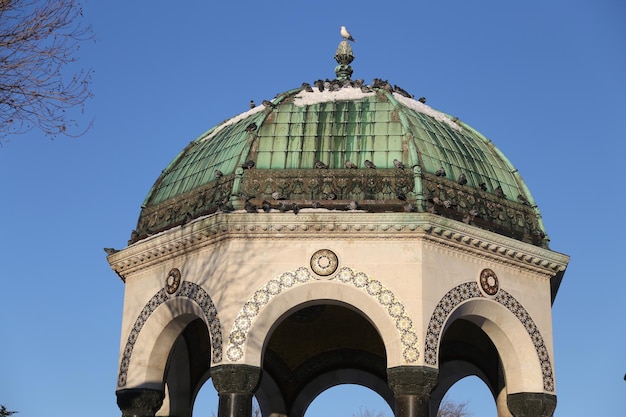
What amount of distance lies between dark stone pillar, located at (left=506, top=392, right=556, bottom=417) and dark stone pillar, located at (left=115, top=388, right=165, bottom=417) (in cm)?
727

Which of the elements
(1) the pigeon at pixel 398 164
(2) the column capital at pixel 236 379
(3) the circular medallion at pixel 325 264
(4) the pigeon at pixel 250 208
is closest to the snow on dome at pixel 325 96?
(1) the pigeon at pixel 398 164

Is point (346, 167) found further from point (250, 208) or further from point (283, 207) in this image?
point (250, 208)

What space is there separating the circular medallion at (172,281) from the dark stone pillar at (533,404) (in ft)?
23.4

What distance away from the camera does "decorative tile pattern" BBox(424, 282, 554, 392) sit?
70.8 feet

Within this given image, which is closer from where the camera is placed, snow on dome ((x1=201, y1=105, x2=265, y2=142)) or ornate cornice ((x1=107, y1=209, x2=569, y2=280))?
ornate cornice ((x1=107, y1=209, x2=569, y2=280))

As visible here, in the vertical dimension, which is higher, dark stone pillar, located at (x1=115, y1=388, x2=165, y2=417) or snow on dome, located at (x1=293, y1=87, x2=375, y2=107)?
snow on dome, located at (x1=293, y1=87, x2=375, y2=107)

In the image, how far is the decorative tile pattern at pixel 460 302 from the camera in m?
21.6

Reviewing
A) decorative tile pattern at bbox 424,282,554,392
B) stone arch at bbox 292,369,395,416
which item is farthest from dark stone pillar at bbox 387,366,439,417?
stone arch at bbox 292,369,395,416

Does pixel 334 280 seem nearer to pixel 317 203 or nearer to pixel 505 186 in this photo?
pixel 317 203

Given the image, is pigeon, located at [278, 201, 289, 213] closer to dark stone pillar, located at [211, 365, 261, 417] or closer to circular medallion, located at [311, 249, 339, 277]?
circular medallion, located at [311, 249, 339, 277]

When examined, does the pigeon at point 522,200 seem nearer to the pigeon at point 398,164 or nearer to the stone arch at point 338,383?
the pigeon at point 398,164

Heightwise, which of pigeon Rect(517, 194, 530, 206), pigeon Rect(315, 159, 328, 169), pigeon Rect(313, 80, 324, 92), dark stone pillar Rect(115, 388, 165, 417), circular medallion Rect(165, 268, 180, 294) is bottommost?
dark stone pillar Rect(115, 388, 165, 417)

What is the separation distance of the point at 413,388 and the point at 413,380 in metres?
0.14

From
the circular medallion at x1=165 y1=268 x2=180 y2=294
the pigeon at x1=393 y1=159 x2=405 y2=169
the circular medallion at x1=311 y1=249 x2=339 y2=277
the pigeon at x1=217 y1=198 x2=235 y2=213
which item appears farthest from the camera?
the circular medallion at x1=165 y1=268 x2=180 y2=294
